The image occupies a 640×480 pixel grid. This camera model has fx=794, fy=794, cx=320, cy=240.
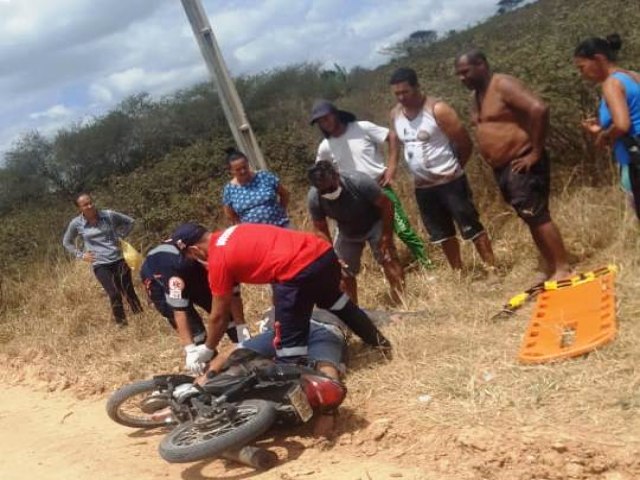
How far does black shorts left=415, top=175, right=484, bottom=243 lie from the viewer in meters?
6.07

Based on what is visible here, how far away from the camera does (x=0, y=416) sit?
21.2 ft

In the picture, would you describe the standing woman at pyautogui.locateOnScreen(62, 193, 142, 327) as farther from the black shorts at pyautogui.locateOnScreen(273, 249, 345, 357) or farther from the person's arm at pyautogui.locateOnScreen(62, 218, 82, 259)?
the black shorts at pyautogui.locateOnScreen(273, 249, 345, 357)

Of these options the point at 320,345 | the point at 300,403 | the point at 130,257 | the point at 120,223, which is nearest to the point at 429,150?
the point at 320,345

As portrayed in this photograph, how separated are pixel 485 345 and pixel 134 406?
7.88ft

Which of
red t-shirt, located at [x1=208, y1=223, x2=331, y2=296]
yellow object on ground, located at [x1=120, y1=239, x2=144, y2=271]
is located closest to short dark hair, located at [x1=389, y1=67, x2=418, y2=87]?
red t-shirt, located at [x1=208, y1=223, x2=331, y2=296]

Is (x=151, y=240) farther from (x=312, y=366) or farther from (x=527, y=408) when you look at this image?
(x=527, y=408)

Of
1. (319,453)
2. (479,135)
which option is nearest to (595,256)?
(479,135)

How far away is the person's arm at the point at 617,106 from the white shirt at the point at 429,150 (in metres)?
1.41

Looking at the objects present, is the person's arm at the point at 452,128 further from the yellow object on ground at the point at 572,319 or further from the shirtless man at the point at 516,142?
the yellow object on ground at the point at 572,319

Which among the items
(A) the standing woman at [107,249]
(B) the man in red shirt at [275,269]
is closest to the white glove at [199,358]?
(B) the man in red shirt at [275,269]

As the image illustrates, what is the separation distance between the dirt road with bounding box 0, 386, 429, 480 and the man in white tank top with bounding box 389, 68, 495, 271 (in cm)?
243

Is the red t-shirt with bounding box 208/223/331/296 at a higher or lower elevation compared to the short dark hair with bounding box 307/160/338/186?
lower

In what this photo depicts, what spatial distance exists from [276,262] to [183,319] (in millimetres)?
1163

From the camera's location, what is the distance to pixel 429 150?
19.8ft
